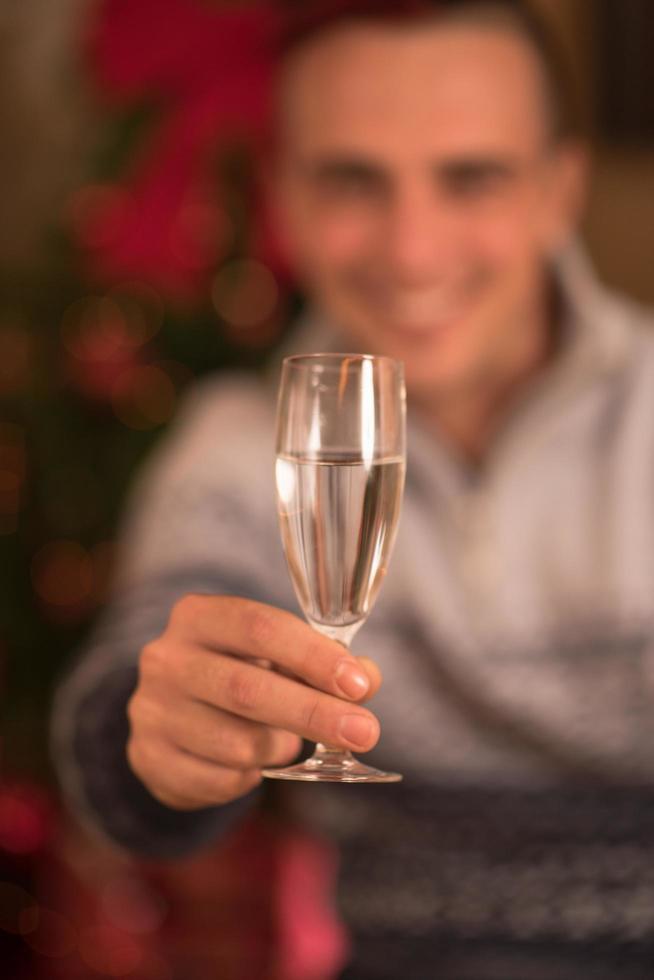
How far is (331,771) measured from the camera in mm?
510

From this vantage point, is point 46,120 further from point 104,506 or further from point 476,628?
point 476,628

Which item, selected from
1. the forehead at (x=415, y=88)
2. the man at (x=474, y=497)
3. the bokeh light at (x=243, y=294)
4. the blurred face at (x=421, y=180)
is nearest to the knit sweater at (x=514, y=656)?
the man at (x=474, y=497)

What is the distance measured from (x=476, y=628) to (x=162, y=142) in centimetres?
74

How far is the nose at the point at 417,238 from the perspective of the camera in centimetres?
104

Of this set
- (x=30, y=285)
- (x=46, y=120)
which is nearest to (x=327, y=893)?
(x=30, y=285)

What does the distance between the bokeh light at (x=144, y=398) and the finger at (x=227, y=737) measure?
1.02 m

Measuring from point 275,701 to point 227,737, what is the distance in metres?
0.06

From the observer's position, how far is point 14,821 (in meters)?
1.71

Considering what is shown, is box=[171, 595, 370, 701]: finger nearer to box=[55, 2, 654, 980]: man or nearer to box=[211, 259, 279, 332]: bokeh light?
box=[55, 2, 654, 980]: man

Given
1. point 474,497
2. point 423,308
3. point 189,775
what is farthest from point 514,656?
point 189,775

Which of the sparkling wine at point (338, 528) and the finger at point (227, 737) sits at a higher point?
the sparkling wine at point (338, 528)

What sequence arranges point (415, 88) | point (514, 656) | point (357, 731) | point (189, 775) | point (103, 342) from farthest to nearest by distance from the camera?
1. point (103, 342)
2. point (514, 656)
3. point (415, 88)
4. point (189, 775)
5. point (357, 731)

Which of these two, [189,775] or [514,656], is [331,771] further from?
[514,656]

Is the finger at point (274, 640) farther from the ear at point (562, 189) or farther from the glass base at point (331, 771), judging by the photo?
the ear at point (562, 189)
